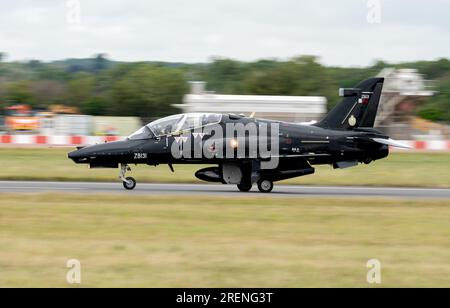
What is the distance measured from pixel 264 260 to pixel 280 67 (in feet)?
223

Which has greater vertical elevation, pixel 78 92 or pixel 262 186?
pixel 78 92

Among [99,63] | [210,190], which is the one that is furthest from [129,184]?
[99,63]

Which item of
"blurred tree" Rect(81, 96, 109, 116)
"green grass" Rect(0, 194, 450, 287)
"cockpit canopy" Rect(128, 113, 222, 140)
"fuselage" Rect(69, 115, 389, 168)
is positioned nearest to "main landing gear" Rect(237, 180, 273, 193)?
"fuselage" Rect(69, 115, 389, 168)

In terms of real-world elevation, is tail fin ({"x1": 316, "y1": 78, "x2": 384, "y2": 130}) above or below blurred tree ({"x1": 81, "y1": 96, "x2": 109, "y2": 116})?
above

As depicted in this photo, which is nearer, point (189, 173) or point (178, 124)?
point (178, 124)

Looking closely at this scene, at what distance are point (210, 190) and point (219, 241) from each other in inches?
362

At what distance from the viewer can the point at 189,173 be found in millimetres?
27984

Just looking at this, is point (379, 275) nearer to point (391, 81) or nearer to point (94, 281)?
point (94, 281)

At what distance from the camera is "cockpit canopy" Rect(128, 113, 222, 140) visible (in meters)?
21.8

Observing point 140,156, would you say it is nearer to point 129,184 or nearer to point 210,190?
point 129,184

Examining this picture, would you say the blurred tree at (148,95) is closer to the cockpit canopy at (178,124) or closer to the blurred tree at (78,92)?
the blurred tree at (78,92)

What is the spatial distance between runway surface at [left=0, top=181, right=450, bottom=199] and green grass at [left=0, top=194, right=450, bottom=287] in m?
1.95

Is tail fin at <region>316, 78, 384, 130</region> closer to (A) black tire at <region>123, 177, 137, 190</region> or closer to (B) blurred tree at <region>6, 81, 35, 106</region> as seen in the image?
(A) black tire at <region>123, 177, 137, 190</region>

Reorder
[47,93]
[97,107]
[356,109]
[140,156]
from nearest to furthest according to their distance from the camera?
[140,156] < [356,109] < [97,107] < [47,93]
